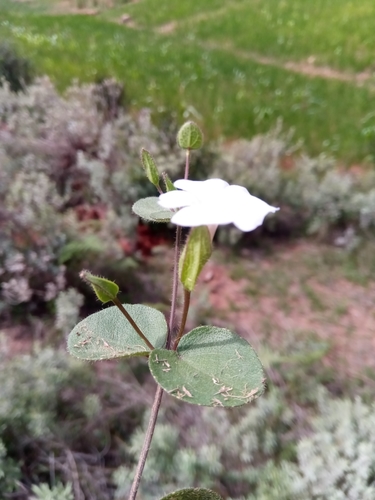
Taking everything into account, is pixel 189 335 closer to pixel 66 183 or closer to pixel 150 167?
pixel 150 167

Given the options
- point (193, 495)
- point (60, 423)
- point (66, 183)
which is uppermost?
point (193, 495)

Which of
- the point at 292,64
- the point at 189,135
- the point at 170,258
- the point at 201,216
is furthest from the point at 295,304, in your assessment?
the point at 292,64

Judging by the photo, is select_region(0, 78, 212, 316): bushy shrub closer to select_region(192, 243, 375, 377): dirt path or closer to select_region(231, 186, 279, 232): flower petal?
select_region(192, 243, 375, 377): dirt path

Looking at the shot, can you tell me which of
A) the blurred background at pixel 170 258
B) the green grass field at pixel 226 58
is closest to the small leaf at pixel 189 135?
the blurred background at pixel 170 258

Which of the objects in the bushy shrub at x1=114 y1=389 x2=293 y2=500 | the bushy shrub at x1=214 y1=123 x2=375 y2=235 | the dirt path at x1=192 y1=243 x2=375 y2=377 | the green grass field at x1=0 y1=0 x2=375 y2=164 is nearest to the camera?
the bushy shrub at x1=114 y1=389 x2=293 y2=500

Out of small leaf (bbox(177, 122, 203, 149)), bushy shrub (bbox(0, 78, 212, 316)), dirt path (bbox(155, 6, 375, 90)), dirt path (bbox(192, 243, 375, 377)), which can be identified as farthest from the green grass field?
small leaf (bbox(177, 122, 203, 149))
